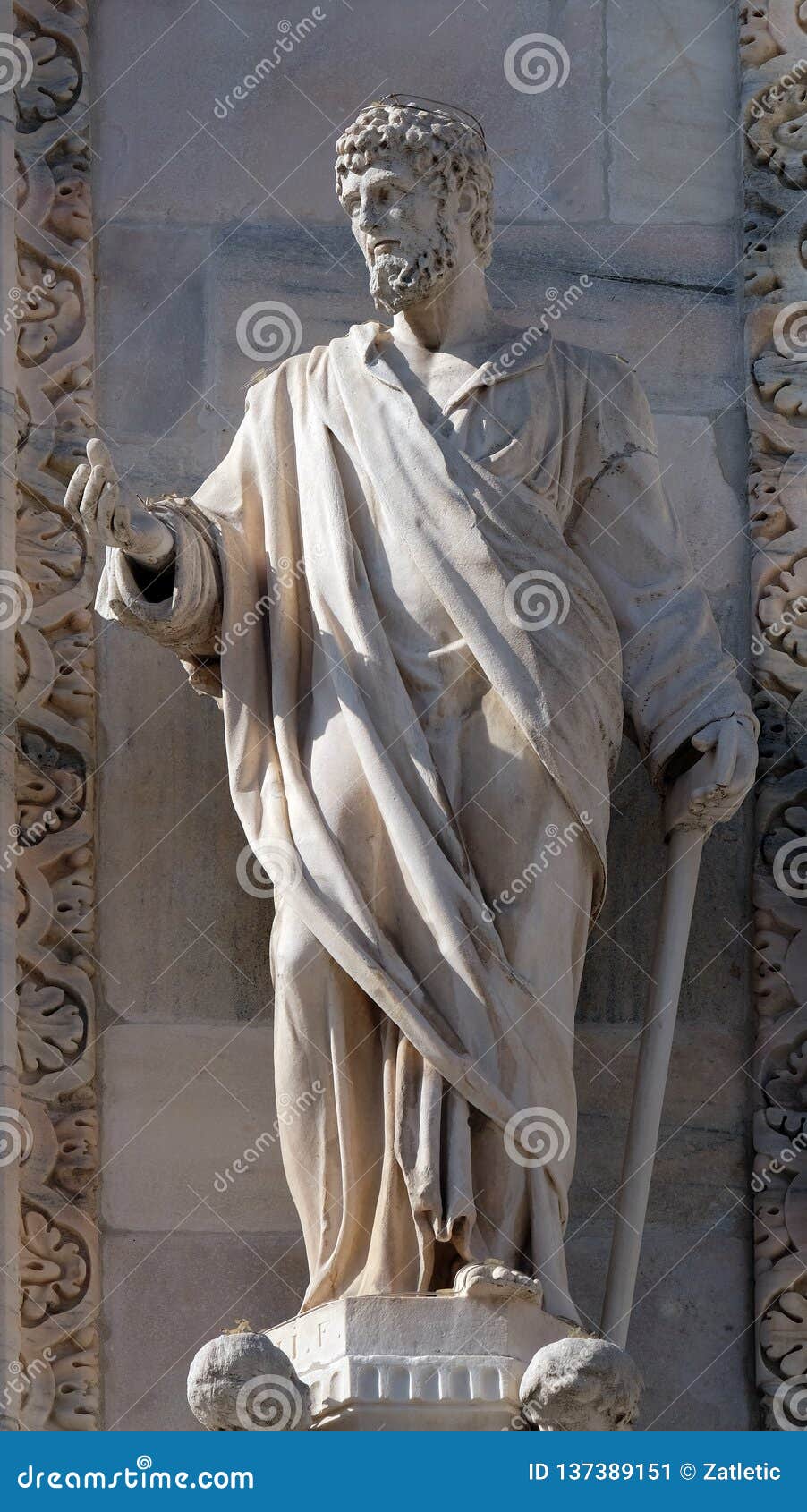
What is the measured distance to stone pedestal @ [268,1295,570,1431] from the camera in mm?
6148

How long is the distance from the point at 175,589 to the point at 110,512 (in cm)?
24

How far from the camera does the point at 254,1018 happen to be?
720cm

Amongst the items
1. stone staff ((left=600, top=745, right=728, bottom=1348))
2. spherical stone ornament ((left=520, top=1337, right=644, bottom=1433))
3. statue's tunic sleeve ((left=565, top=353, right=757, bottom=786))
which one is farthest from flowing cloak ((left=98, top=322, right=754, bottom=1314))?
spherical stone ornament ((left=520, top=1337, right=644, bottom=1433))

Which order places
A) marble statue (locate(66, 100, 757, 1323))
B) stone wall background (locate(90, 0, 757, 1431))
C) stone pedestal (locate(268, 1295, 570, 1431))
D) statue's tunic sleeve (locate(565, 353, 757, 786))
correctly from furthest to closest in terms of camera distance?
1. stone wall background (locate(90, 0, 757, 1431))
2. statue's tunic sleeve (locate(565, 353, 757, 786))
3. marble statue (locate(66, 100, 757, 1323))
4. stone pedestal (locate(268, 1295, 570, 1431))

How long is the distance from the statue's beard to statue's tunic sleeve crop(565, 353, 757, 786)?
0.34m

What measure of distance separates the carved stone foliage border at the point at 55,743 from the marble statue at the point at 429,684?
18.2 inches

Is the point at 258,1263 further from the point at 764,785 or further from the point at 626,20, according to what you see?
the point at 626,20

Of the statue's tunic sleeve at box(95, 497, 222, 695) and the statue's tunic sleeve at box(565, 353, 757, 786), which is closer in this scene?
the statue's tunic sleeve at box(95, 497, 222, 695)

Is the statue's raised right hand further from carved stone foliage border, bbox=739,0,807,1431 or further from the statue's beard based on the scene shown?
carved stone foliage border, bbox=739,0,807,1431

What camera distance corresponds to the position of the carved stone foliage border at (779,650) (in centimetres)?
711

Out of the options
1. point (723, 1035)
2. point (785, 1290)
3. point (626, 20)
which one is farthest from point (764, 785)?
point (626, 20)

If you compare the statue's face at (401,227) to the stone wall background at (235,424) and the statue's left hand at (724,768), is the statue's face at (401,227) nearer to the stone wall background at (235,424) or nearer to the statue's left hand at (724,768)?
the stone wall background at (235,424)

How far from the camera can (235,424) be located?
299 inches

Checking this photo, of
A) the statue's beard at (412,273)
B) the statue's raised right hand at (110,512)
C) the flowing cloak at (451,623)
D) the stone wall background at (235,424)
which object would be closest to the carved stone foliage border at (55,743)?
the stone wall background at (235,424)
